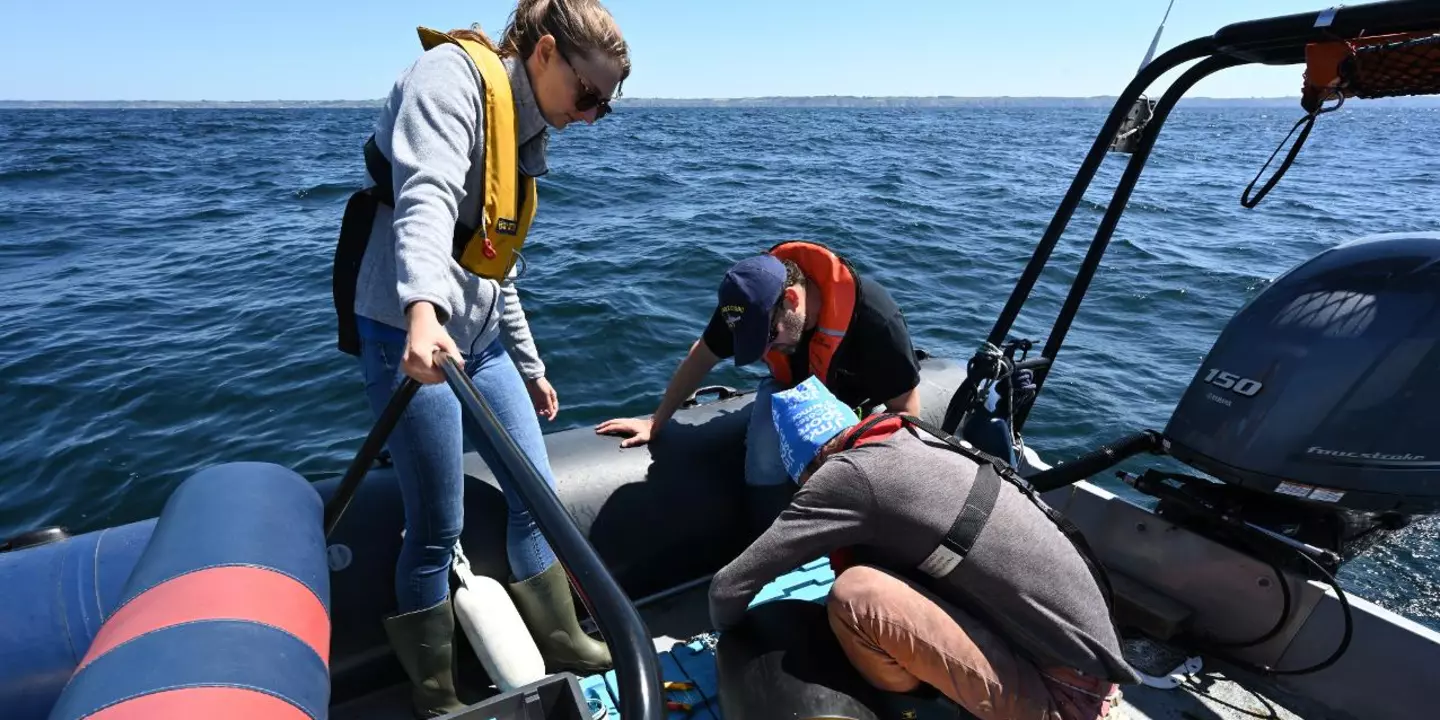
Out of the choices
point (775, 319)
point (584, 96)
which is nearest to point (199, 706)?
point (584, 96)

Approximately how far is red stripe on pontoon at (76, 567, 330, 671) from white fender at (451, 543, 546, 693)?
0.80 meters

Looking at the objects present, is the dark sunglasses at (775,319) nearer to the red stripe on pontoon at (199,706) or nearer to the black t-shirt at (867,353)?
the black t-shirt at (867,353)

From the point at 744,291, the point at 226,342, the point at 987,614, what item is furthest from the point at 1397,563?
the point at 226,342

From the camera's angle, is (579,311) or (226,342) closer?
(226,342)

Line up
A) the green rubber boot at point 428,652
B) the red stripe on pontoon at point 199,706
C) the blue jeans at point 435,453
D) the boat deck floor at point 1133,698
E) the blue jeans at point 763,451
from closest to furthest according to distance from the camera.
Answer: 1. the red stripe on pontoon at point 199,706
2. the blue jeans at point 435,453
3. the green rubber boot at point 428,652
4. the boat deck floor at point 1133,698
5. the blue jeans at point 763,451

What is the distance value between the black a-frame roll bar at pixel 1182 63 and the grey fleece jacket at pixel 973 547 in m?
1.21

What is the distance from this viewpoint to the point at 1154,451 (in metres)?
2.68

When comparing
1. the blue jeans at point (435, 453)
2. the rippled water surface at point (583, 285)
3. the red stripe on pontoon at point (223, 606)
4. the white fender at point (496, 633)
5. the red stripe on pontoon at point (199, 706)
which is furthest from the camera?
the rippled water surface at point (583, 285)

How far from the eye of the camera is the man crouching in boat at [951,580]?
1.71 m

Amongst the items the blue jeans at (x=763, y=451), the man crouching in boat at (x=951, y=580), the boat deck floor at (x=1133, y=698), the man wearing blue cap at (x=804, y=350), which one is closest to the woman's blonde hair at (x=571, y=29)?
the man wearing blue cap at (x=804, y=350)

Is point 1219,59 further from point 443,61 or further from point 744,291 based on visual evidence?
point 443,61

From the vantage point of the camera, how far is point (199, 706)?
1.05 m

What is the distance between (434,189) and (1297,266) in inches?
110

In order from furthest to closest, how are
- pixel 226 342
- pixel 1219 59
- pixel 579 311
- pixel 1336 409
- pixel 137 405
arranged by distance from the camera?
pixel 579 311 → pixel 226 342 → pixel 137 405 → pixel 1219 59 → pixel 1336 409
